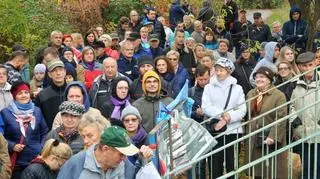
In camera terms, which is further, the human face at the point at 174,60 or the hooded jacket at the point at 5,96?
the human face at the point at 174,60

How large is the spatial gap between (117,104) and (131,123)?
1141 millimetres

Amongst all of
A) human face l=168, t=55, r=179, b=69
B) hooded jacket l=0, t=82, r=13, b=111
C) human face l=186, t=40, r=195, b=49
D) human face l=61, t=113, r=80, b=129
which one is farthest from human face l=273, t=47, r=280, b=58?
human face l=61, t=113, r=80, b=129

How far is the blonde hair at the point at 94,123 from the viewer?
18.7 ft

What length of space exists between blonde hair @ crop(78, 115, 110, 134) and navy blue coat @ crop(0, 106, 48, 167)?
161 centimetres

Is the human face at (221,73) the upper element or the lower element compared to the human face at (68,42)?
lower

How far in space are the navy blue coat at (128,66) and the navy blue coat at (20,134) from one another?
11.1ft

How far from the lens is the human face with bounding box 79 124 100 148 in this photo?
18.4 ft

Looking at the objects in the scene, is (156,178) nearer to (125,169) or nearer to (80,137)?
(125,169)

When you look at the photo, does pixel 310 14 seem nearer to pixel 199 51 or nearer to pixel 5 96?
pixel 199 51

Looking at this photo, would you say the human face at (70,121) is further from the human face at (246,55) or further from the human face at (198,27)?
the human face at (198,27)

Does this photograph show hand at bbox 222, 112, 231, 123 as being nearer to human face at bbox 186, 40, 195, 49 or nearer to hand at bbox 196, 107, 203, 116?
hand at bbox 196, 107, 203, 116

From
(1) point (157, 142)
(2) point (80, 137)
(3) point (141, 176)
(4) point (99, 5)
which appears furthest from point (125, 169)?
(4) point (99, 5)

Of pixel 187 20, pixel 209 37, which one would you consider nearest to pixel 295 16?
pixel 209 37

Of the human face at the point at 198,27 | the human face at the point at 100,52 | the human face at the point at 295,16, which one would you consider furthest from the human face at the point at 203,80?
the human face at the point at 198,27
